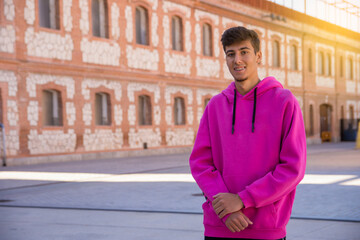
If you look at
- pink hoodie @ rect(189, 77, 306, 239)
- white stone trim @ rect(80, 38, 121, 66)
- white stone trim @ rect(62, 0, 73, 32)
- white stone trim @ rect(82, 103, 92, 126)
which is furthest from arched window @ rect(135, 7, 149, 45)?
pink hoodie @ rect(189, 77, 306, 239)

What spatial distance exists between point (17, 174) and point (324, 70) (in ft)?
102

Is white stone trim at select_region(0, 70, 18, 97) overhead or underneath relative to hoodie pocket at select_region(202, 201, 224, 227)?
overhead

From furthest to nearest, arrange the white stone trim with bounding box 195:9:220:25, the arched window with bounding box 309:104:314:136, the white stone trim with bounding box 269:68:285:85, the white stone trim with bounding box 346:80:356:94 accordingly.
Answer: the white stone trim with bounding box 346:80:356:94 → the arched window with bounding box 309:104:314:136 → the white stone trim with bounding box 269:68:285:85 → the white stone trim with bounding box 195:9:220:25

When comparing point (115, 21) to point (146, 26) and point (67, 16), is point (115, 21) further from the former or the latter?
point (67, 16)

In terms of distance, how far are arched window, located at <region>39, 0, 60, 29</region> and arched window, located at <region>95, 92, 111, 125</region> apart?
3616 millimetres

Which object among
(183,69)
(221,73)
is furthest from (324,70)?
(183,69)

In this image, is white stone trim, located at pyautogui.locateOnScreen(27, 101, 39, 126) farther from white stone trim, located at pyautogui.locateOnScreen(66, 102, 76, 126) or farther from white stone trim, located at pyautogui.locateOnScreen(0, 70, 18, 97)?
white stone trim, located at pyautogui.locateOnScreen(66, 102, 76, 126)

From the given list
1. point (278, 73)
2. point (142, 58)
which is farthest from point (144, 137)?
point (278, 73)

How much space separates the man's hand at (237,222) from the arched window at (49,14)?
21.3 meters

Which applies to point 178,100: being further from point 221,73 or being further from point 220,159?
A: point 220,159

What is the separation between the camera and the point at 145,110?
2762cm

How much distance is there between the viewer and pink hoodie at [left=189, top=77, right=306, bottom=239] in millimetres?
2619

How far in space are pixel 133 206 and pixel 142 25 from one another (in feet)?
61.4

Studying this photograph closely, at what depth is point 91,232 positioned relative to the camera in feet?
24.3
